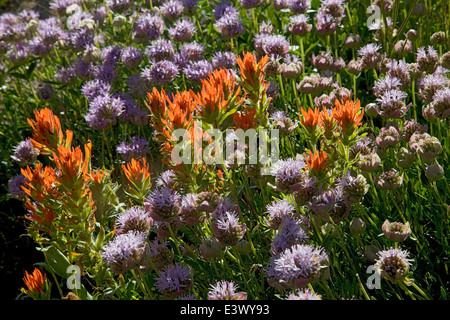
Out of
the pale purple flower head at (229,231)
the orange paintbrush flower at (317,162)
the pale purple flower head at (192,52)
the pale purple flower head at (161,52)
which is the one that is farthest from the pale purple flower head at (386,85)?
the pale purple flower head at (161,52)

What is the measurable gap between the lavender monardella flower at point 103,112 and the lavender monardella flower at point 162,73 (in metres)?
0.21

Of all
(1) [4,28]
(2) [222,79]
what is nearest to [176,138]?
(2) [222,79]

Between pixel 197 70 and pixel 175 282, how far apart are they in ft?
4.50

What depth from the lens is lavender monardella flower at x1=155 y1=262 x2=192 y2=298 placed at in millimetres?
1585

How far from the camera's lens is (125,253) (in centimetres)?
151

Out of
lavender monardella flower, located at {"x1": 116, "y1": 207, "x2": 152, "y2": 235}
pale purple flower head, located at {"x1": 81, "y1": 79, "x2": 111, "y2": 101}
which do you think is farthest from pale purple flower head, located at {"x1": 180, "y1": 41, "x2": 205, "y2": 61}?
lavender monardella flower, located at {"x1": 116, "y1": 207, "x2": 152, "y2": 235}

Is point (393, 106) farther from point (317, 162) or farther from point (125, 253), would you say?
point (125, 253)

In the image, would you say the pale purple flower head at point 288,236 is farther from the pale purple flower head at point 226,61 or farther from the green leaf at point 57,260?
the pale purple flower head at point 226,61

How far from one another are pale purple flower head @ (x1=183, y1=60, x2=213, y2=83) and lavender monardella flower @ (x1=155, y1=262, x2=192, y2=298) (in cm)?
127

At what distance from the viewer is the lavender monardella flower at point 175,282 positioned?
5.20 feet

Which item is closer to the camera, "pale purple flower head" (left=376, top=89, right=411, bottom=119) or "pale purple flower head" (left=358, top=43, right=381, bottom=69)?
"pale purple flower head" (left=376, top=89, right=411, bottom=119)

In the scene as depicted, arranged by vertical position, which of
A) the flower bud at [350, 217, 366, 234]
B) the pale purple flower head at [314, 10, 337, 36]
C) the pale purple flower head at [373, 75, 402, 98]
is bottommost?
the flower bud at [350, 217, 366, 234]

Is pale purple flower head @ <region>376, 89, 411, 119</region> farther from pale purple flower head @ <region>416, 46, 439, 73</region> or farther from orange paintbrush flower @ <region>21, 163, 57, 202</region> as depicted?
orange paintbrush flower @ <region>21, 163, 57, 202</region>
